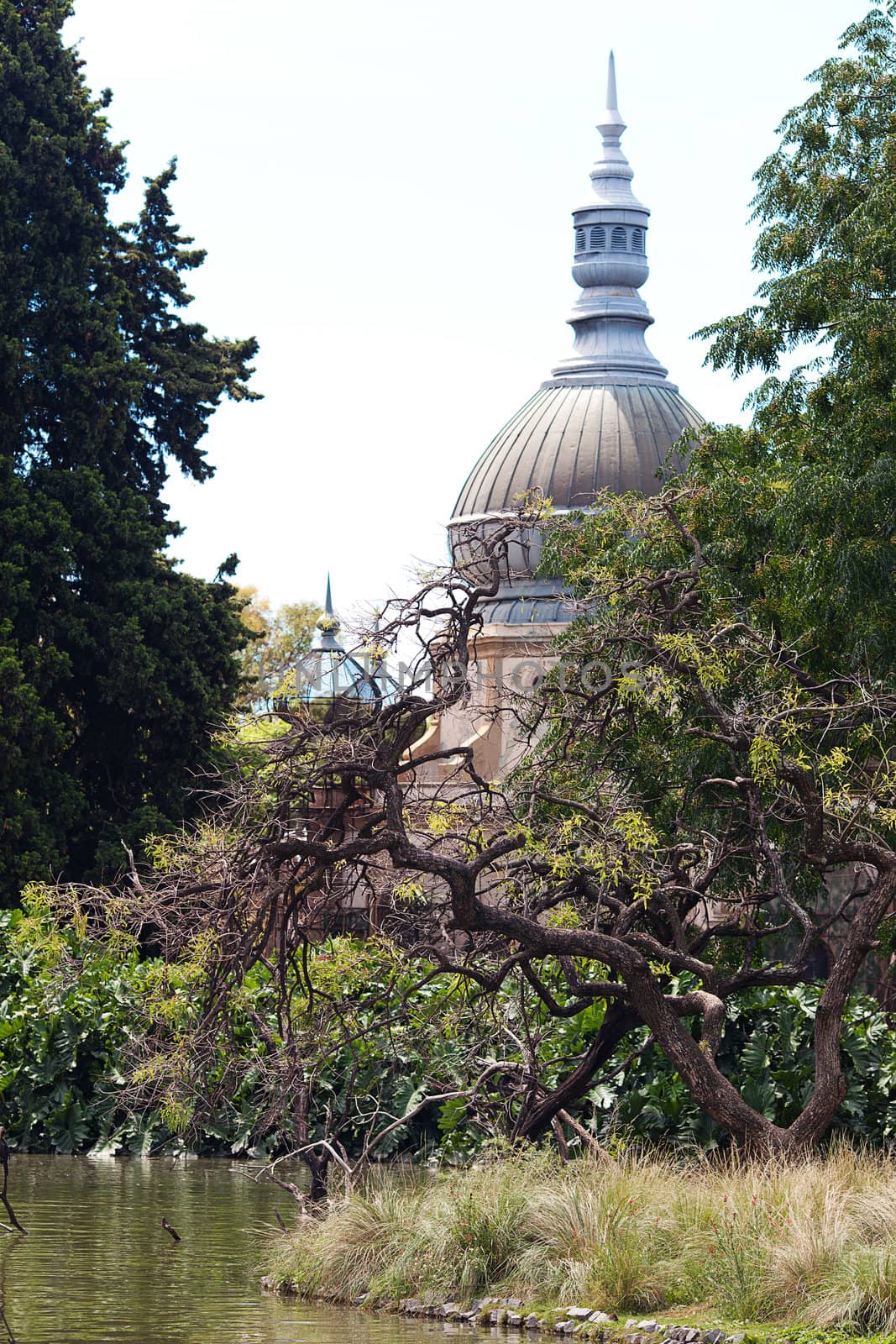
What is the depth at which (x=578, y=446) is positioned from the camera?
43.0 m

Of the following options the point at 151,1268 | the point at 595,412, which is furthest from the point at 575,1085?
the point at 595,412

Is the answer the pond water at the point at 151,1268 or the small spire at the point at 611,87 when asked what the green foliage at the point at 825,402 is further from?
the small spire at the point at 611,87

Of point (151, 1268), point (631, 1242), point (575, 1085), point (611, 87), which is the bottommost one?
point (151, 1268)

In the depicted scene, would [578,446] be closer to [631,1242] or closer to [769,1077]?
[769,1077]

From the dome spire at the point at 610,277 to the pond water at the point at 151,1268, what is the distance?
27.7m

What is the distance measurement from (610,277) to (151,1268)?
37527mm

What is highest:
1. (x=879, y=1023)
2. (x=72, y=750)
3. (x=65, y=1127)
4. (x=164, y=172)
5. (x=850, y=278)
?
(x=164, y=172)

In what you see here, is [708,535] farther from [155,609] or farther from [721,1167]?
[155,609]

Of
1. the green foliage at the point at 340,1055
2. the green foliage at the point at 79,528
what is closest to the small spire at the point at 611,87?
the green foliage at the point at 79,528

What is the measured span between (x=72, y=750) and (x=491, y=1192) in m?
21.5

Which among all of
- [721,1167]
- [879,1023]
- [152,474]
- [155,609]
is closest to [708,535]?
[879,1023]

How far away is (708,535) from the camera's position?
2091 cm

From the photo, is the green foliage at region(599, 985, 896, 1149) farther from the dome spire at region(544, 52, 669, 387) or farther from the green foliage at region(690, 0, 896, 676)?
the dome spire at region(544, 52, 669, 387)

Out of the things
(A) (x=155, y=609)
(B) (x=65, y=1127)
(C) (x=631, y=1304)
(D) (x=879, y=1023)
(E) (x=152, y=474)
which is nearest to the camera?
(C) (x=631, y=1304)
